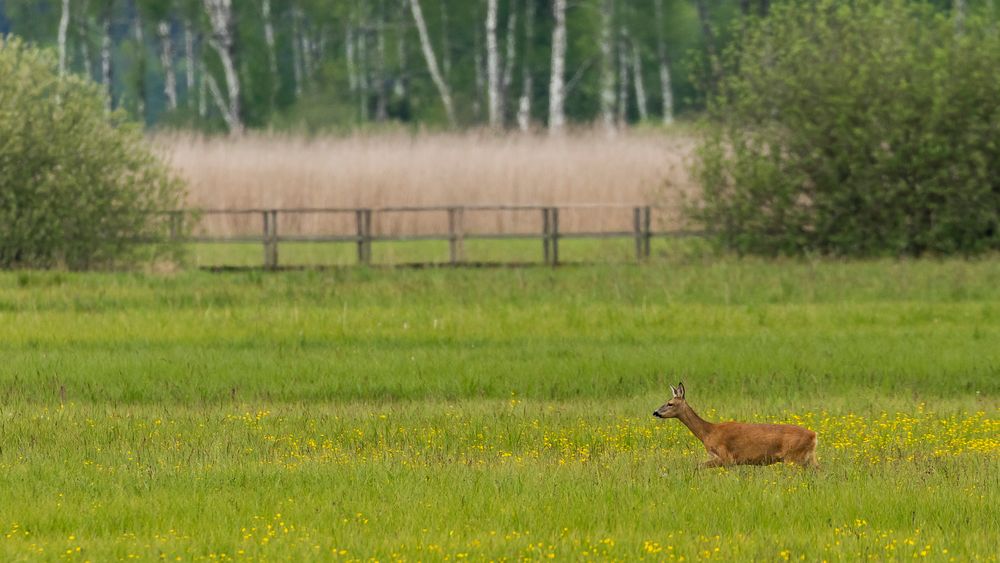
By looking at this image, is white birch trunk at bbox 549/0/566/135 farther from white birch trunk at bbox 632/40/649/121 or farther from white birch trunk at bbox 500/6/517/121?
white birch trunk at bbox 632/40/649/121

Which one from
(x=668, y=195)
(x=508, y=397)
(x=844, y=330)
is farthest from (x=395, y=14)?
(x=508, y=397)

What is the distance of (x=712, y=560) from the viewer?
348 inches

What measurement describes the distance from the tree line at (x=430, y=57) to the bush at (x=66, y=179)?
95.1 feet

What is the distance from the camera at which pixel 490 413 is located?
1472 cm

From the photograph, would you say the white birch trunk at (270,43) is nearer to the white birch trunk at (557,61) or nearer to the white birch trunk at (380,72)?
the white birch trunk at (380,72)

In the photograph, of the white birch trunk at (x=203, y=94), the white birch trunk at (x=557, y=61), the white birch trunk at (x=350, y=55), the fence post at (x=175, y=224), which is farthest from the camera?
the white birch trunk at (x=203, y=94)

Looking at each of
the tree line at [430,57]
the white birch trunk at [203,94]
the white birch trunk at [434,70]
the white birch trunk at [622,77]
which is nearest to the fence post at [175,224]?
the white birch trunk at [434,70]

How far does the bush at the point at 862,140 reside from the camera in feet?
104

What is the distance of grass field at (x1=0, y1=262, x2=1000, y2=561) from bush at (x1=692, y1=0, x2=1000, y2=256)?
356cm

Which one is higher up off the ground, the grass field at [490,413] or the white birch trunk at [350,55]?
the white birch trunk at [350,55]

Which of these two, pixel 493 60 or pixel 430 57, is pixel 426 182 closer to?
pixel 493 60

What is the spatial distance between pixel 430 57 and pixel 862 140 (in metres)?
32.0

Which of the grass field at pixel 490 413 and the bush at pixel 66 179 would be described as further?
the bush at pixel 66 179

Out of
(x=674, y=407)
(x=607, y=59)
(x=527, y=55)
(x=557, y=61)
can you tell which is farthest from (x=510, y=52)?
(x=674, y=407)
